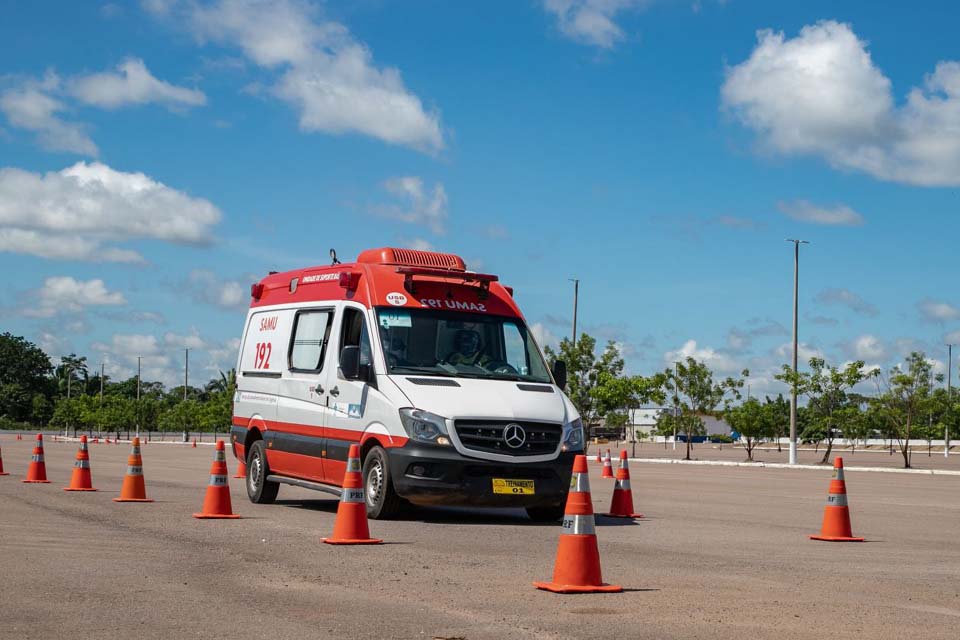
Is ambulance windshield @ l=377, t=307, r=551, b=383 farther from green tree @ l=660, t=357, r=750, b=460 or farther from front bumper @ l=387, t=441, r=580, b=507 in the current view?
green tree @ l=660, t=357, r=750, b=460

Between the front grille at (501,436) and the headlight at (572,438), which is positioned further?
the headlight at (572,438)

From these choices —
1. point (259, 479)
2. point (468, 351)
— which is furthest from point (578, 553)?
point (259, 479)

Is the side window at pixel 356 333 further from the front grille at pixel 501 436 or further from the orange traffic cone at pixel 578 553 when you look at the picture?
the orange traffic cone at pixel 578 553

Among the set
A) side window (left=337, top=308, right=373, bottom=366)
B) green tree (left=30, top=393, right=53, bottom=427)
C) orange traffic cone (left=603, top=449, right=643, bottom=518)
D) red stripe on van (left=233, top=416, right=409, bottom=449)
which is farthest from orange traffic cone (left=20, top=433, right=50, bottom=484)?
green tree (left=30, top=393, right=53, bottom=427)

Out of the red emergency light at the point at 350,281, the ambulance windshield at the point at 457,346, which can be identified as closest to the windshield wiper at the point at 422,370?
the ambulance windshield at the point at 457,346

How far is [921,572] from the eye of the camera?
10812 mm

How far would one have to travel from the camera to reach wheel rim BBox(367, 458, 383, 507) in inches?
581

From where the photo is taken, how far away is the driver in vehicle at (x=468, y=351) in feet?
51.3

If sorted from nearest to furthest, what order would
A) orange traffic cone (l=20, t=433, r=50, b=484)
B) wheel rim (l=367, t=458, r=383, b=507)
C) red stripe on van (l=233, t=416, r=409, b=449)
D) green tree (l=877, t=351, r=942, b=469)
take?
red stripe on van (l=233, t=416, r=409, b=449) < wheel rim (l=367, t=458, r=383, b=507) < orange traffic cone (l=20, t=433, r=50, b=484) < green tree (l=877, t=351, r=942, b=469)

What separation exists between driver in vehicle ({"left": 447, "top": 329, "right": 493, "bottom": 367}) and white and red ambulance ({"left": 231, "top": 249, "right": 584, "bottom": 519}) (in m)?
0.01

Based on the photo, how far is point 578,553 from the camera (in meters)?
8.77

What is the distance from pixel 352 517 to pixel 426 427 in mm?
2433

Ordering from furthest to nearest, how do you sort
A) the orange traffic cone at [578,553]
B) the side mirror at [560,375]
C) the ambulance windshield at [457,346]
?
the side mirror at [560,375] → the ambulance windshield at [457,346] → the orange traffic cone at [578,553]

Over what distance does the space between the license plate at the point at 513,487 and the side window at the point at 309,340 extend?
3.20 m
